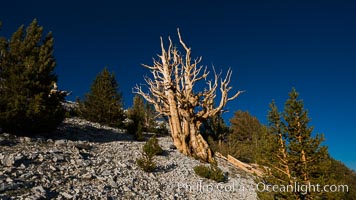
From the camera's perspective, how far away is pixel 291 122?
9.81 meters

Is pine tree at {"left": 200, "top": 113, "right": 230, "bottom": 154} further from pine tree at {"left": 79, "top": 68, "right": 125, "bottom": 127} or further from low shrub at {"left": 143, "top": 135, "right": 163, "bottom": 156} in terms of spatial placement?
low shrub at {"left": 143, "top": 135, "right": 163, "bottom": 156}

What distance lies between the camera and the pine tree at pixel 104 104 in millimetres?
22422

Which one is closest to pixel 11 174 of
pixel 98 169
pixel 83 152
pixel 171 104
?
pixel 98 169

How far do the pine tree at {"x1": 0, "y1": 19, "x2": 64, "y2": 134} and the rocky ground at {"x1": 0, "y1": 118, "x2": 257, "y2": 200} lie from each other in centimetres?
98

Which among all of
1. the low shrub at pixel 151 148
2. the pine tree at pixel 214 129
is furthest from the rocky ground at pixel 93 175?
the pine tree at pixel 214 129

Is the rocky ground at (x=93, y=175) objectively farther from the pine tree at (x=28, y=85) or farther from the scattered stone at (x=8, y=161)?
the pine tree at (x=28, y=85)

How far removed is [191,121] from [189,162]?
13.8 ft

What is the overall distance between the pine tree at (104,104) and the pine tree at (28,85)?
756cm

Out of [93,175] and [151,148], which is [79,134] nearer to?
[151,148]

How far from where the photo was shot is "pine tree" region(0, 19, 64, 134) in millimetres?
12250

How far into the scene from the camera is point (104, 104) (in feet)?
73.9

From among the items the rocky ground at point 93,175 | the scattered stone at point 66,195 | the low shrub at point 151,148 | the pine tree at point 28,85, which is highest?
Result: the pine tree at point 28,85

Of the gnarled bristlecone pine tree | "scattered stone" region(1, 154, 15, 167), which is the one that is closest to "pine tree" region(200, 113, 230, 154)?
the gnarled bristlecone pine tree

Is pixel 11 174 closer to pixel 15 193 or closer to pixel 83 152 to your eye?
pixel 15 193
